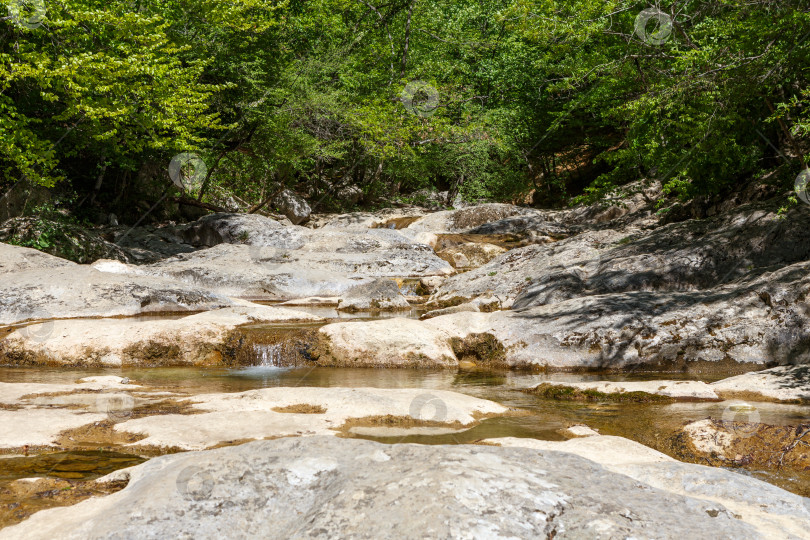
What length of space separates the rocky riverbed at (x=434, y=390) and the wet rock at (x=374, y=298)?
6cm

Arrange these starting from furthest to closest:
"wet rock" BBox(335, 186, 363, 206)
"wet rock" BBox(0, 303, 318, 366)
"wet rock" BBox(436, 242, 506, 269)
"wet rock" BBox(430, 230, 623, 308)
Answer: "wet rock" BBox(335, 186, 363, 206)
"wet rock" BBox(436, 242, 506, 269)
"wet rock" BBox(430, 230, 623, 308)
"wet rock" BBox(0, 303, 318, 366)

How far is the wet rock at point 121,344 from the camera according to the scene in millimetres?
7961

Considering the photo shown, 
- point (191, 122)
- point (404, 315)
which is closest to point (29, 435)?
point (404, 315)

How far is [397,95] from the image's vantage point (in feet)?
83.3

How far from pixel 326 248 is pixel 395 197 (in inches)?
575

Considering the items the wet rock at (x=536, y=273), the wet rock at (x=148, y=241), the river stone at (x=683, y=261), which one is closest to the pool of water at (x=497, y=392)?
the river stone at (x=683, y=261)

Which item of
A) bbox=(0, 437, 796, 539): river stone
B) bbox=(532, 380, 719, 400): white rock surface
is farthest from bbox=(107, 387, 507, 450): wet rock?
bbox=(532, 380, 719, 400): white rock surface

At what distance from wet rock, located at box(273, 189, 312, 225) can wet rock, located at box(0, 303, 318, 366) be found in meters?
18.9

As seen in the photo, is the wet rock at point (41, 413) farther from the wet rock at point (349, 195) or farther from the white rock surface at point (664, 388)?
the wet rock at point (349, 195)

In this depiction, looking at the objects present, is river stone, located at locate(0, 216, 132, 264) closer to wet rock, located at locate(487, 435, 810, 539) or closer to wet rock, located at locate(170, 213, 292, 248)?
wet rock, located at locate(170, 213, 292, 248)

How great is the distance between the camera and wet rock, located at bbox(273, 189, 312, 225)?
27344 millimetres

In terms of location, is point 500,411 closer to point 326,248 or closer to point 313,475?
point 313,475

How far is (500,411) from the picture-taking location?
5547 millimetres

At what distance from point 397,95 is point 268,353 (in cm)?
1916
